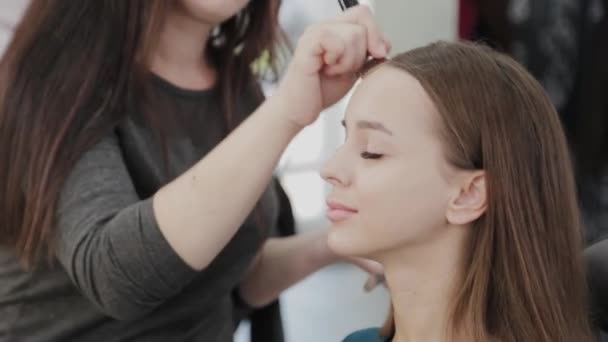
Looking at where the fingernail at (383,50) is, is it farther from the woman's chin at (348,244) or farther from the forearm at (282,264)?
the forearm at (282,264)

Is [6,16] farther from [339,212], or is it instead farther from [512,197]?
[512,197]

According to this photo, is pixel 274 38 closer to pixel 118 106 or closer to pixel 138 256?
pixel 118 106

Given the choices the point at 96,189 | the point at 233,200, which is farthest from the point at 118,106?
the point at 233,200

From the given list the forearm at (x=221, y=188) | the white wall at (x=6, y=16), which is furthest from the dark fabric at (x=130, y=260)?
the white wall at (x=6, y=16)

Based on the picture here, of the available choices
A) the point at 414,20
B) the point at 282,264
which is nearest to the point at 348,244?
the point at 282,264

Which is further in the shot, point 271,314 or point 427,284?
point 271,314

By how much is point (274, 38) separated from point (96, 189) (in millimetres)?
509

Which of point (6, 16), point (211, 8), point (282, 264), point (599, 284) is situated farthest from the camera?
point (6, 16)

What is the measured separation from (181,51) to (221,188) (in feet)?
1.26

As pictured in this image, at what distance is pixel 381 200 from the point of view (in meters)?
0.82

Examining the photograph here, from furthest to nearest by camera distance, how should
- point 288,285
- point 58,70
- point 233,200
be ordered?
point 288,285 < point 58,70 < point 233,200

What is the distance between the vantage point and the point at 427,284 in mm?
878

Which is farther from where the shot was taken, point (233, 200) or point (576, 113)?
point (576, 113)

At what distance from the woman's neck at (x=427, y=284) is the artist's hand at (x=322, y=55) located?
19cm
